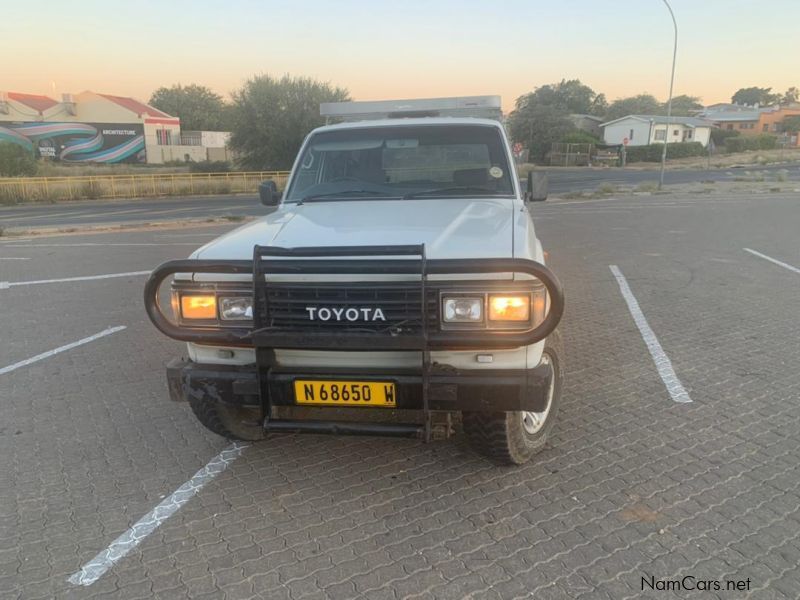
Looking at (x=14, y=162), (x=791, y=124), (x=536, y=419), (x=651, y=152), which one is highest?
(x=791, y=124)

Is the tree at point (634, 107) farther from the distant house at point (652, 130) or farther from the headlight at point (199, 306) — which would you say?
the headlight at point (199, 306)

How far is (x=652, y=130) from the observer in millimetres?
68250

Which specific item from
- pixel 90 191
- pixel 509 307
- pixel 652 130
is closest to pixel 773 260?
pixel 509 307

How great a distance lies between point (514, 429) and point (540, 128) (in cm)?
6573

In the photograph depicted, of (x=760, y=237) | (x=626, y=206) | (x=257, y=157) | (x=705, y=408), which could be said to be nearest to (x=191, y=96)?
(x=257, y=157)

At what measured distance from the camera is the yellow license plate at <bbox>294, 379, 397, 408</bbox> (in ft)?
9.30

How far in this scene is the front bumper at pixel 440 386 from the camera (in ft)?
9.17

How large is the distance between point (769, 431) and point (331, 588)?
3.10 meters

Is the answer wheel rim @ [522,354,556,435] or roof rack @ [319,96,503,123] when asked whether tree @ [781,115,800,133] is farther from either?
wheel rim @ [522,354,556,435]

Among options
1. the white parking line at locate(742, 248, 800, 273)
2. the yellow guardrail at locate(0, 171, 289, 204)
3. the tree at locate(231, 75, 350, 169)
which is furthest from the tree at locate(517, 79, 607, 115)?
the white parking line at locate(742, 248, 800, 273)

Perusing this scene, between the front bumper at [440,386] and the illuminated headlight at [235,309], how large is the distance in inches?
11.0

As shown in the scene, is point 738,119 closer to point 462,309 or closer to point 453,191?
point 453,191

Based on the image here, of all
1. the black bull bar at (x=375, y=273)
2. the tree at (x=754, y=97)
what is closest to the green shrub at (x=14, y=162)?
the black bull bar at (x=375, y=273)

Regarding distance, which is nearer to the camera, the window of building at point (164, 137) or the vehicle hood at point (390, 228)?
the vehicle hood at point (390, 228)
